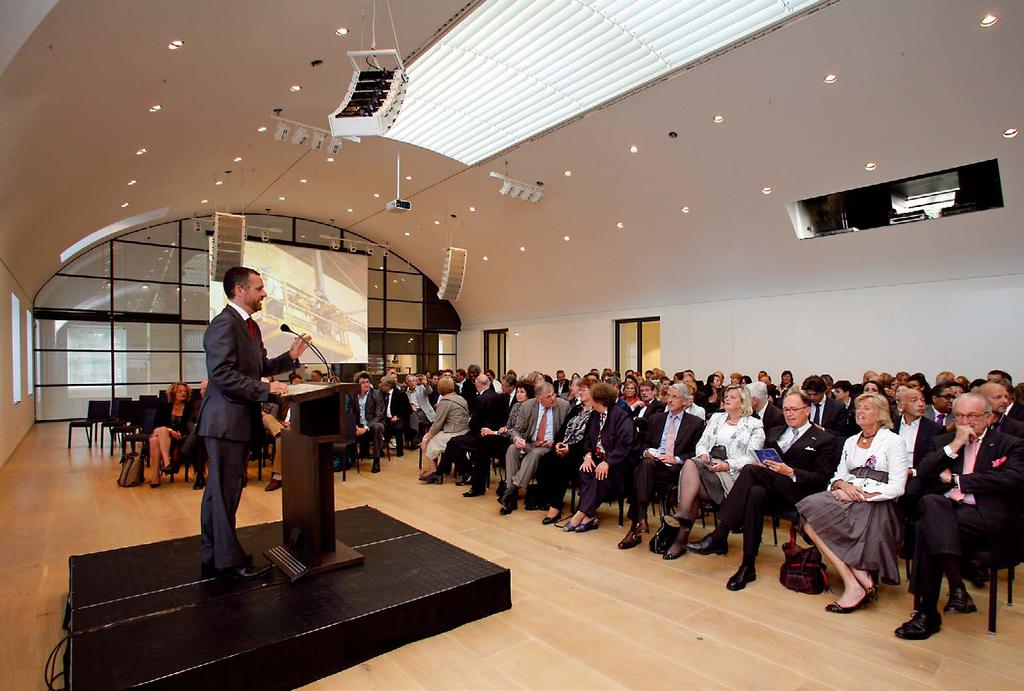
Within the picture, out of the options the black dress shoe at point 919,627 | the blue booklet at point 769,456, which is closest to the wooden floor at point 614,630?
the black dress shoe at point 919,627

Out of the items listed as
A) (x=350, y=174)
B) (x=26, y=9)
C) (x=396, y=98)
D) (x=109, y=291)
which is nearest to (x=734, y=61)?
(x=396, y=98)

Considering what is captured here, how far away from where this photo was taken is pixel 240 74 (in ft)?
22.7

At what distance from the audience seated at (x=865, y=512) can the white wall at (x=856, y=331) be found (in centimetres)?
741

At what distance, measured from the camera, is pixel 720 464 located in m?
4.00

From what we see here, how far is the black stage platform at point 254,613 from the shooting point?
2.23 metres

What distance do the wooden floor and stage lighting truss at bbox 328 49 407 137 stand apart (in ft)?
A: 11.6

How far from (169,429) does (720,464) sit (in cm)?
626

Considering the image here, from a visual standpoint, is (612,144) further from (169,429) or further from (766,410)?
(169,429)

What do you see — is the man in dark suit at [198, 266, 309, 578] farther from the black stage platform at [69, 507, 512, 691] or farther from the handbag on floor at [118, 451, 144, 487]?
the handbag on floor at [118, 451, 144, 487]

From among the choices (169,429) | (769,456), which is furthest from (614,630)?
(169,429)

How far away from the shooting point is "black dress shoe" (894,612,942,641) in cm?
283

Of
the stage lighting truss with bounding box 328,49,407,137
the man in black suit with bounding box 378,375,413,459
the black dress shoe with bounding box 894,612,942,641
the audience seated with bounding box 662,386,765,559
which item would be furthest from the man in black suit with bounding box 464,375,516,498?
the black dress shoe with bounding box 894,612,942,641

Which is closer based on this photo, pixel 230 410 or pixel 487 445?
pixel 230 410

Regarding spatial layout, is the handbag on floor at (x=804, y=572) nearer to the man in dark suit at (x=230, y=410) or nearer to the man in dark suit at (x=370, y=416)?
the man in dark suit at (x=230, y=410)
